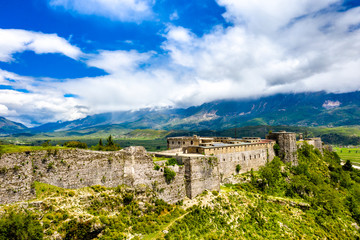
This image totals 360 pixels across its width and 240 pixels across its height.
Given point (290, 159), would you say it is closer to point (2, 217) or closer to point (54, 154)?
point (54, 154)

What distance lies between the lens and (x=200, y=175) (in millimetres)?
36781

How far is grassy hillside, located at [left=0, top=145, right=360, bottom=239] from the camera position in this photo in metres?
21.2

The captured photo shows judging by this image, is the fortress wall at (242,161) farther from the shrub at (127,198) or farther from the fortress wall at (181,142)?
the shrub at (127,198)

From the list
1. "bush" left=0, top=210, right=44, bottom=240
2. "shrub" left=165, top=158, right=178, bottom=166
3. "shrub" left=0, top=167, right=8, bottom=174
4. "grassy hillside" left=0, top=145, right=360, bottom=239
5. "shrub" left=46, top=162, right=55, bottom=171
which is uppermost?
"shrub" left=0, top=167, right=8, bottom=174

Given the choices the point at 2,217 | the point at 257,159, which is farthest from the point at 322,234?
the point at 2,217

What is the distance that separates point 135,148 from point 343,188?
2879 inches

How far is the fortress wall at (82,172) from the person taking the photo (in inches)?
843

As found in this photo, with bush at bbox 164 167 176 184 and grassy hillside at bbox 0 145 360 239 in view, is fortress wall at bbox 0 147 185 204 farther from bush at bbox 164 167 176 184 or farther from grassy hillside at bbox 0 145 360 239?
grassy hillside at bbox 0 145 360 239

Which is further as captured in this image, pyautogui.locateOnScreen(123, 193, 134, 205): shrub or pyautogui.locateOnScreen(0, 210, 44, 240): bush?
pyautogui.locateOnScreen(123, 193, 134, 205): shrub

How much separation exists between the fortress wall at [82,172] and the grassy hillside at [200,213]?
118 cm

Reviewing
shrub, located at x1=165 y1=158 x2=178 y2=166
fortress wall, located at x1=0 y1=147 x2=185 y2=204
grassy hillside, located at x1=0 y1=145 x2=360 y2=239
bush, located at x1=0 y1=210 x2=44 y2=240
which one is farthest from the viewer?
shrub, located at x1=165 y1=158 x2=178 y2=166

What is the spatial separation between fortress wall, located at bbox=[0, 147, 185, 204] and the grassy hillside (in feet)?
3.88

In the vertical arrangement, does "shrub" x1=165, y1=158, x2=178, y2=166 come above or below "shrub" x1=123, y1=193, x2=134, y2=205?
above

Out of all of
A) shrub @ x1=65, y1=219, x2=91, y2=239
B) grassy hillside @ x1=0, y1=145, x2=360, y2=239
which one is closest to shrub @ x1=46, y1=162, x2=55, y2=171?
grassy hillside @ x1=0, y1=145, x2=360, y2=239
